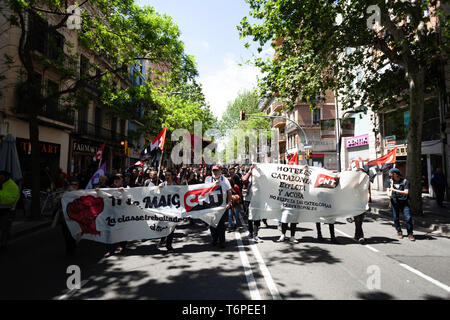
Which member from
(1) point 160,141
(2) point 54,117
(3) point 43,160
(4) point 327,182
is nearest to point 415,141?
(4) point 327,182

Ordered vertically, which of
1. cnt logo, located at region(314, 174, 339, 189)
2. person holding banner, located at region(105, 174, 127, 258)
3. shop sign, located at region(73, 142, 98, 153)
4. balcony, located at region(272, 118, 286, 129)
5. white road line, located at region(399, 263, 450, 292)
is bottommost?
white road line, located at region(399, 263, 450, 292)

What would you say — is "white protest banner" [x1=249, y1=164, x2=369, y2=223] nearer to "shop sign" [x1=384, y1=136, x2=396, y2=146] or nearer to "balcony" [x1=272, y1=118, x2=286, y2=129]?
"shop sign" [x1=384, y1=136, x2=396, y2=146]

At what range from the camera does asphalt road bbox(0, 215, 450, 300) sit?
3.55 m

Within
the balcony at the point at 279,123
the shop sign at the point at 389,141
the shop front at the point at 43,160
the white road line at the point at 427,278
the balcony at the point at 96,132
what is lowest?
the white road line at the point at 427,278

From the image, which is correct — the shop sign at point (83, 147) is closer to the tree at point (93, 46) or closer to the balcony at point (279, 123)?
the tree at point (93, 46)

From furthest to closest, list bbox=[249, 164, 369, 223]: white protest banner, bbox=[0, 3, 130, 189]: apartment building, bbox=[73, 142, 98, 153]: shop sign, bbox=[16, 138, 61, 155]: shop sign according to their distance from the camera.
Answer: bbox=[73, 142, 98, 153]: shop sign, bbox=[16, 138, 61, 155]: shop sign, bbox=[0, 3, 130, 189]: apartment building, bbox=[249, 164, 369, 223]: white protest banner

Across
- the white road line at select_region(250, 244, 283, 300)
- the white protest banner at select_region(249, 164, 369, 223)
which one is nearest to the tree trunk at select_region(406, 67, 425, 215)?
the white protest banner at select_region(249, 164, 369, 223)

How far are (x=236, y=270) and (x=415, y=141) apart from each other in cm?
899

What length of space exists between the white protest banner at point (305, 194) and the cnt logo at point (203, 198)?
38.4 inches

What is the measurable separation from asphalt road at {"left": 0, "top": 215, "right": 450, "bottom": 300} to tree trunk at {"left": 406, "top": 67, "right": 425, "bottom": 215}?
3291 millimetres

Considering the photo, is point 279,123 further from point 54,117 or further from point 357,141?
point 54,117

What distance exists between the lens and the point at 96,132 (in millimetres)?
22203

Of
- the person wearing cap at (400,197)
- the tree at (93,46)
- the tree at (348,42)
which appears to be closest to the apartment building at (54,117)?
the tree at (93,46)

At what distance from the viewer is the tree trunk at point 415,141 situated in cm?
949
